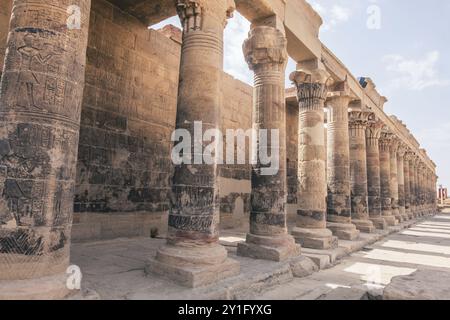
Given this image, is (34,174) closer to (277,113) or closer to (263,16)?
(277,113)

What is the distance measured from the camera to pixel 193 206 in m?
4.83

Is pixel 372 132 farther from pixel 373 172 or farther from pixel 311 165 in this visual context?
pixel 311 165

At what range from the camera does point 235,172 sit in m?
12.4

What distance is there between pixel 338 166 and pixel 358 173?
221 centimetres

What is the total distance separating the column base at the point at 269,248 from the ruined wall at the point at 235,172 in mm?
4856

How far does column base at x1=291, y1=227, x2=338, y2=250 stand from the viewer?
8.12 metres

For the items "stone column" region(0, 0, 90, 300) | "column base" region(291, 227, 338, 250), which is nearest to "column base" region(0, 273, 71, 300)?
"stone column" region(0, 0, 90, 300)

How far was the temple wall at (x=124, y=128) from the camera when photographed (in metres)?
7.36

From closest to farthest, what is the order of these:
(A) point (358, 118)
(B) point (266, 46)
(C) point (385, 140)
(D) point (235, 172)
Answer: (B) point (266, 46), (D) point (235, 172), (A) point (358, 118), (C) point (385, 140)

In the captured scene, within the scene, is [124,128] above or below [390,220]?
above

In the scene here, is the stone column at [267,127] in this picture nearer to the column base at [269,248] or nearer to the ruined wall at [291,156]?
the column base at [269,248]

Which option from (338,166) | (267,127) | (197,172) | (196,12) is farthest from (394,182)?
(196,12)

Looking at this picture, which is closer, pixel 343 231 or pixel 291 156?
pixel 343 231

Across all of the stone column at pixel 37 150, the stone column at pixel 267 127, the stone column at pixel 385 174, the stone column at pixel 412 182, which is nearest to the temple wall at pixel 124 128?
the stone column at pixel 267 127
